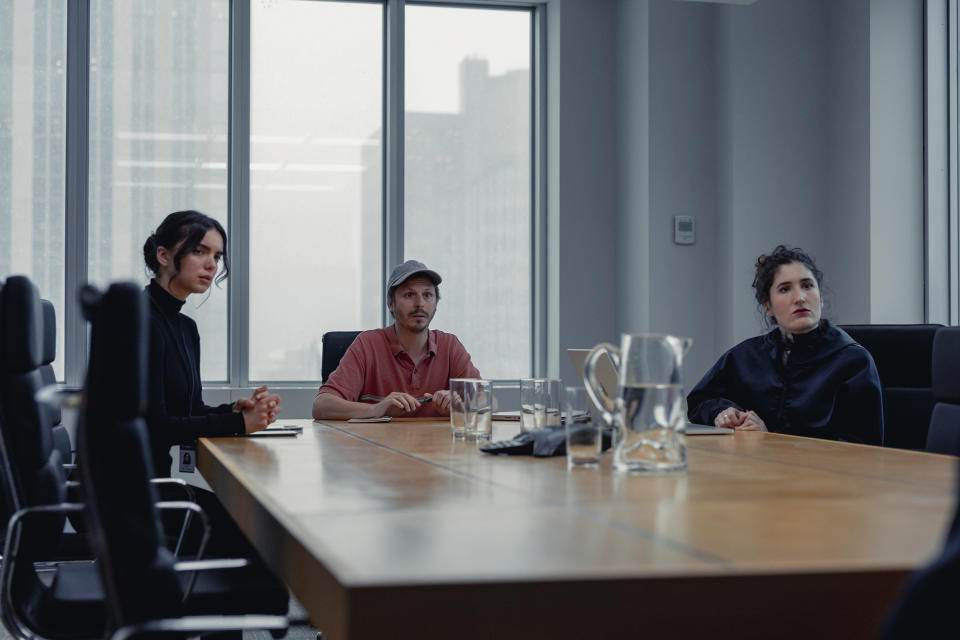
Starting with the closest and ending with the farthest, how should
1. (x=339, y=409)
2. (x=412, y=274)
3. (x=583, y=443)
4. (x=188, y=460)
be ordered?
(x=583, y=443), (x=188, y=460), (x=339, y=409), (x=412, y=274)

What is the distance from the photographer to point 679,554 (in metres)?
1.00

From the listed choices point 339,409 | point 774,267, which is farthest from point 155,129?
point 774,267

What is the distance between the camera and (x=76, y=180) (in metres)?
5.05

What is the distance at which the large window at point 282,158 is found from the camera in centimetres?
505

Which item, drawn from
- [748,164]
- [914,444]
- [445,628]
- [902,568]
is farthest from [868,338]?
[445,628]

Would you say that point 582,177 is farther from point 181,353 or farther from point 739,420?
point 181,353

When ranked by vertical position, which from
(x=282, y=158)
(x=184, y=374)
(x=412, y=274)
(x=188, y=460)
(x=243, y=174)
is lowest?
(x=188, y=460)

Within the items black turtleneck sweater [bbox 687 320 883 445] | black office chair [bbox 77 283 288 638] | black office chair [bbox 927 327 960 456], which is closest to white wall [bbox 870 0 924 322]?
black turtleneck sweater [bbox 687 320 883 445]

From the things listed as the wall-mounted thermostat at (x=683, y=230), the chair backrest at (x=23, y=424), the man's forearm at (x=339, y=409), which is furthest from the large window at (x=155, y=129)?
the chair backrest at (x=23, y=424)

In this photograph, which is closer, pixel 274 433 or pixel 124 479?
pixel 124 479

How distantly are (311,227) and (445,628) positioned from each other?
4655 mm

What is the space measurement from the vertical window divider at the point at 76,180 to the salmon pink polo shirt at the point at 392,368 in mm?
2000

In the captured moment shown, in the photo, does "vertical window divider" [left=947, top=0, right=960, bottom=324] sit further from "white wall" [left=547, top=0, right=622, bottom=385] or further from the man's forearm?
the man's forearm

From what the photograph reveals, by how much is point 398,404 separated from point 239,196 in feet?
8.11
